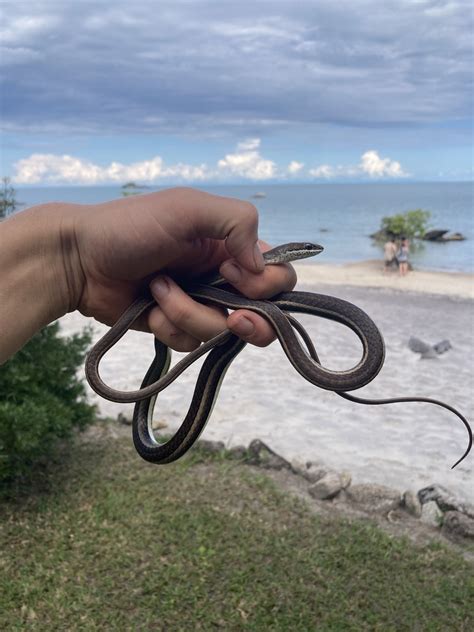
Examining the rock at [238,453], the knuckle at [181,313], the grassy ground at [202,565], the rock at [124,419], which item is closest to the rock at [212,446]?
the rock at [238,453]

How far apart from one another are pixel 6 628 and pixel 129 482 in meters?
2.33

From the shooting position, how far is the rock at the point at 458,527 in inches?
259

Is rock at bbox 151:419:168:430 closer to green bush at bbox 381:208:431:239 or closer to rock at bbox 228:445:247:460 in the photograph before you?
rock at bbox 228:445:247:460

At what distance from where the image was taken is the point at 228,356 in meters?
3.10

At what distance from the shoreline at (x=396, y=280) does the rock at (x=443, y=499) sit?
2007 cm

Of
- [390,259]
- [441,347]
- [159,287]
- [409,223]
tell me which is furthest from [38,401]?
[409,223]

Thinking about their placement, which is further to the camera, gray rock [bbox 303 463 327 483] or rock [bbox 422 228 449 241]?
rock [bbox 422 228 449 241]

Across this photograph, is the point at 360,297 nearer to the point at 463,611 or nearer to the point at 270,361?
the point at 270,361

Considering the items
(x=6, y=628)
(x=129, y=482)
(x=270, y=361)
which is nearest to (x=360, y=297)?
(x=270, y=361)

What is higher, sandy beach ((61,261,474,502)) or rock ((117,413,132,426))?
rock ((117,413,132,426))

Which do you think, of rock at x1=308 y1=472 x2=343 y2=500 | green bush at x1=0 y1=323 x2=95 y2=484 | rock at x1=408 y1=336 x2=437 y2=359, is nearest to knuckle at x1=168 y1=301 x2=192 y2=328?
green bush at x1=0 y1=323 x2=95 y2=484

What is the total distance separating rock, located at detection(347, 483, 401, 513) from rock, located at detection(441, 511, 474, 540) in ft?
1.84

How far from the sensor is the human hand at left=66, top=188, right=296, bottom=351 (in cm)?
295

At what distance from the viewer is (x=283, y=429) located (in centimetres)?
955
